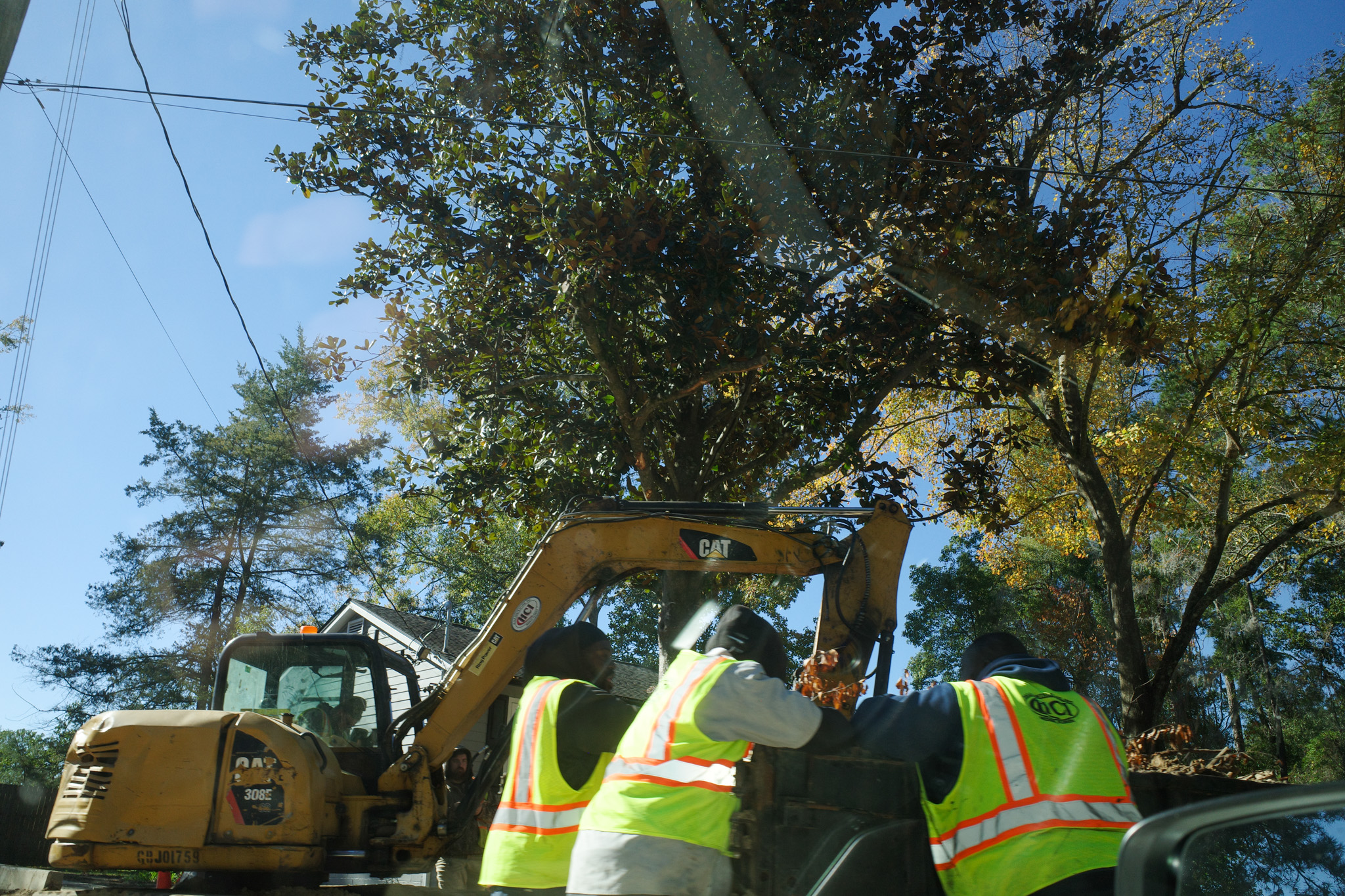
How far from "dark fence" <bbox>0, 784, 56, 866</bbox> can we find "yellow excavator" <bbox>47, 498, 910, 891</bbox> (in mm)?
9918

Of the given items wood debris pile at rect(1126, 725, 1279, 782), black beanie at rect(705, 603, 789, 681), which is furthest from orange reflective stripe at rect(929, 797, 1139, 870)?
wood debris pile at rect(1126, 725, 1279, 782)

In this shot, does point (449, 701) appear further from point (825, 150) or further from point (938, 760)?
point (825, 150)

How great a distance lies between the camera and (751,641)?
3506mm

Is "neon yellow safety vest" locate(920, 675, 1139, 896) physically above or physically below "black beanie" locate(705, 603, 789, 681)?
below

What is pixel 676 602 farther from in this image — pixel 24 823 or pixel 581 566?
pixel 24 823

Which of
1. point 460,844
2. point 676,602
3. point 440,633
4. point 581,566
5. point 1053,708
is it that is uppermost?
point 440,633

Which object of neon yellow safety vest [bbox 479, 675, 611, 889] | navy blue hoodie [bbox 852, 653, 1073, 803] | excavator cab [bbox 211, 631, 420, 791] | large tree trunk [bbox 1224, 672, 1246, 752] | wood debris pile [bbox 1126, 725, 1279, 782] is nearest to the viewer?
navy blue hoodie [bbox 852, 653, 1073, 803]

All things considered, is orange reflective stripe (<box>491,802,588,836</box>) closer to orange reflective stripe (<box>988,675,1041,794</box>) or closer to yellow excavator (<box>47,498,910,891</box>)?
orange reflective stripe (<box>988,675,1041,794</box>)

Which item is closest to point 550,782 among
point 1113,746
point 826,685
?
point 1113,746

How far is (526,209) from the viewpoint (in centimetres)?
806

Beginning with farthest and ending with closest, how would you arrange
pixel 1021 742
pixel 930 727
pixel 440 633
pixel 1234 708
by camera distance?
pixel 1234 708
pixel 440 633
pixel 930 727
pixel 1021 742

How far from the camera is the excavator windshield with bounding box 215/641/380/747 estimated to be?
25.4 feet

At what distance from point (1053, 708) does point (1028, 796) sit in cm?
30

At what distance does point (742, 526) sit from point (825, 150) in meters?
4.00
